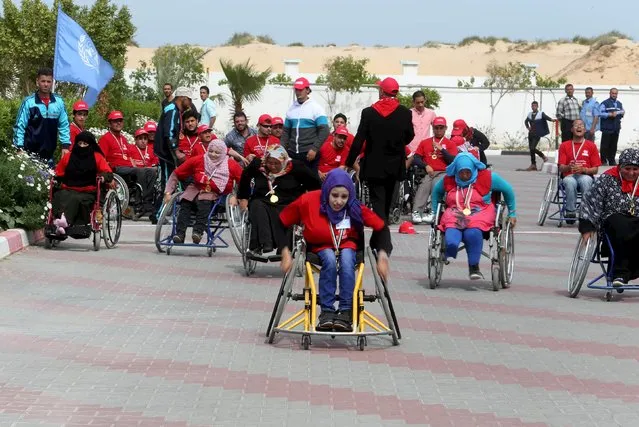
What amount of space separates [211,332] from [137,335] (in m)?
0.59

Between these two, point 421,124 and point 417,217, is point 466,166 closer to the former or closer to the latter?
point 417,217

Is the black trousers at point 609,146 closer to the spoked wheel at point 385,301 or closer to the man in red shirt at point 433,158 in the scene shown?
the man in red shirt at point 433,158

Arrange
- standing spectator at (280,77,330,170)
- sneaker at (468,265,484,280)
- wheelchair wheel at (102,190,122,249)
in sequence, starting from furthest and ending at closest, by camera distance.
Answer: standing spectator at (280,77,330,170), wheelchair wheel at (102,190,122,249), sneaker at (468,265,484,280)

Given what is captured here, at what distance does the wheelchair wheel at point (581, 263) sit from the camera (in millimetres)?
13438

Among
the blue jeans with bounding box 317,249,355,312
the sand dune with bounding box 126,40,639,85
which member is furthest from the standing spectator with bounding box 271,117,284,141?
the sand dune with bounding box 126,40,639,85

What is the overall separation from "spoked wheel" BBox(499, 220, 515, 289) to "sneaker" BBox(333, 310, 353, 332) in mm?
3607

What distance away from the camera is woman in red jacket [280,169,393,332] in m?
10.7

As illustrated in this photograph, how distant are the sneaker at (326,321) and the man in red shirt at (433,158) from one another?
1030 cm

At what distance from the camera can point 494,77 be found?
5625cm

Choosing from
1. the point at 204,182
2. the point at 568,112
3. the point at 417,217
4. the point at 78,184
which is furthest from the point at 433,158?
the point at 568,112

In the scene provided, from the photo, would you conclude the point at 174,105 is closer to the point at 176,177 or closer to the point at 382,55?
the point at 176,177

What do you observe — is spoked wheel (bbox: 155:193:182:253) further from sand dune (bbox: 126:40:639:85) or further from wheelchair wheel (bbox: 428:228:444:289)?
sand dune (bbox: 126:40:639:85)

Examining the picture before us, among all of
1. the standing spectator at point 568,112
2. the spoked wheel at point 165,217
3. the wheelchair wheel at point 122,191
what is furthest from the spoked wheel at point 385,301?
the standing spectator at point 568,112

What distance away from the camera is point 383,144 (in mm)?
16750
